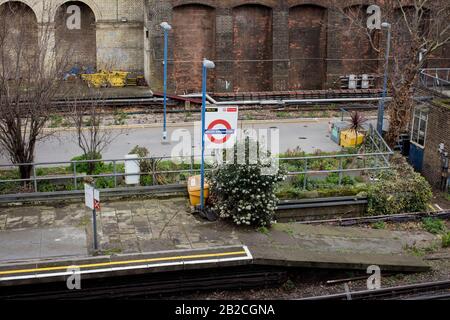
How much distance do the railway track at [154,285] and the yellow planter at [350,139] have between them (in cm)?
1001

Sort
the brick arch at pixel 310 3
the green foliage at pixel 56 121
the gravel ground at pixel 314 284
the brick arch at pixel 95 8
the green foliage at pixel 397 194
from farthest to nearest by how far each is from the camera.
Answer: the brick arch at pixel 95 8, the brick arch at pixel 310 3, the green foliage at pixel 56 121, the green foliage at pixel 397 194, the gravel ground at pixel 314 284

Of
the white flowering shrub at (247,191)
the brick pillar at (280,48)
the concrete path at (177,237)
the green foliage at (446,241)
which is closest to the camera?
the concrete path at (177,237)

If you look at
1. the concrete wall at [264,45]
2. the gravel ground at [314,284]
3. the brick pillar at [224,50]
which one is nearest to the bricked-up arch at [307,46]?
the concrete wall at [264,45]

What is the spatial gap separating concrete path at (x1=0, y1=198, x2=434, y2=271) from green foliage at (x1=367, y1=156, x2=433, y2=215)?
3.85ft

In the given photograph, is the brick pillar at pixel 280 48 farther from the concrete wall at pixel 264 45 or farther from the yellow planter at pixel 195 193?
the yellow planter at pixel 195 193

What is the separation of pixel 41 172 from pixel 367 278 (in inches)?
389

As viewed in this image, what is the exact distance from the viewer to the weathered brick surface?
72.2 feet

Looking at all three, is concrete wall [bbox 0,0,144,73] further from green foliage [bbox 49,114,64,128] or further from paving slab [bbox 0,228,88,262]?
paving slab [bbox 0,228,88,262]

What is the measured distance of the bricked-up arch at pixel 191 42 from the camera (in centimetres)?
3222

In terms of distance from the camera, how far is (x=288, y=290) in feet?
47.5

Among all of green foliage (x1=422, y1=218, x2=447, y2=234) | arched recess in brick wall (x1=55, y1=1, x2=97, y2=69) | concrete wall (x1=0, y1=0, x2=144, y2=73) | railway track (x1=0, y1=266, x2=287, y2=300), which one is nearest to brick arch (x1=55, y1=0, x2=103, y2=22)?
concrete wall (x1=0, y1=0, x2=144, y2=73)

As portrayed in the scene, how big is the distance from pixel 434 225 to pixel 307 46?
1775 centimetres

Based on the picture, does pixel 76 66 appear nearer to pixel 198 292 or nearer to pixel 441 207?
pixel 441 207
